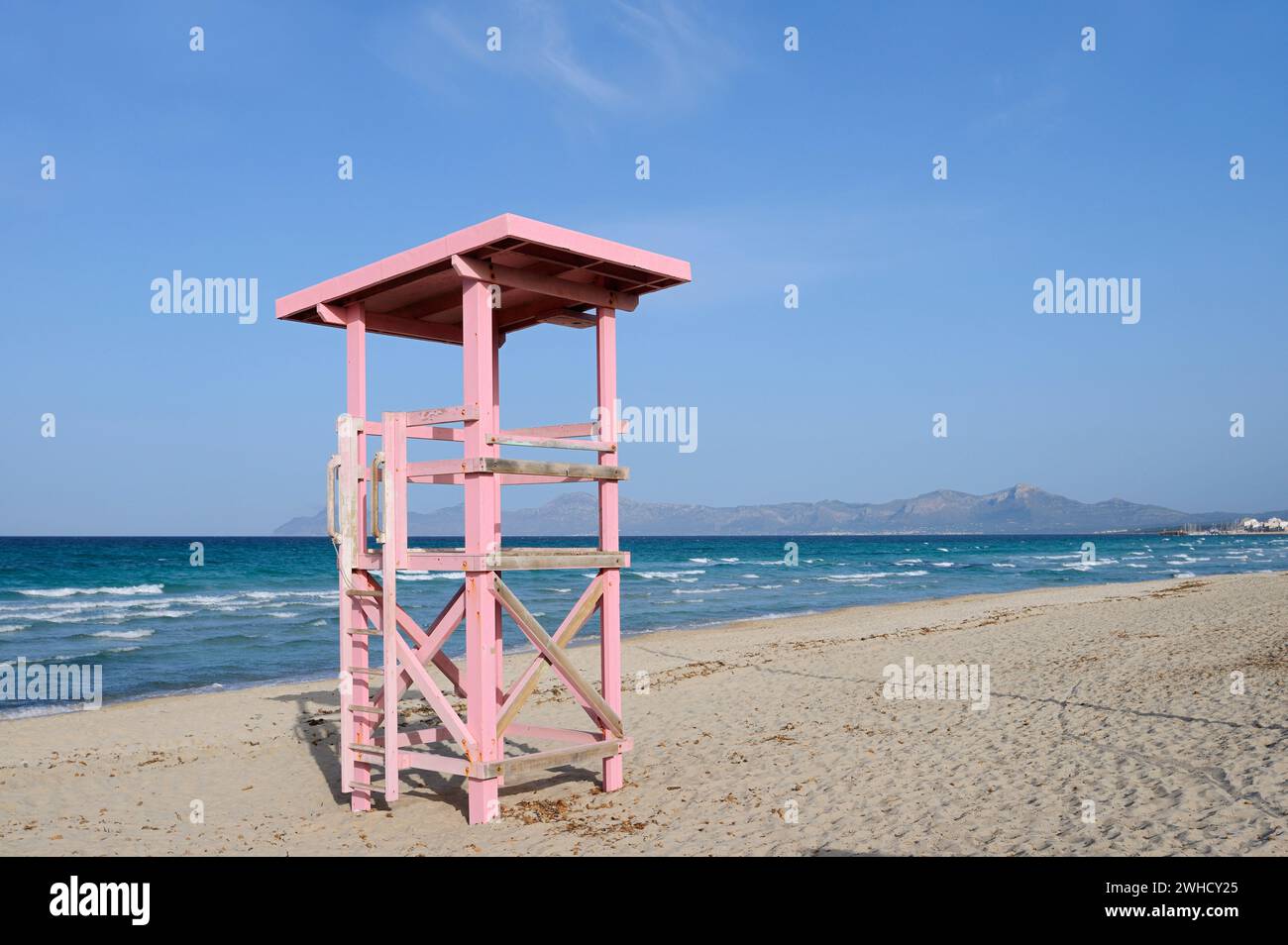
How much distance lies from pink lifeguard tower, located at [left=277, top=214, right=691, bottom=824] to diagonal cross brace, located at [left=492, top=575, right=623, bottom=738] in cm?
2

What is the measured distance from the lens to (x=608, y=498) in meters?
7.98

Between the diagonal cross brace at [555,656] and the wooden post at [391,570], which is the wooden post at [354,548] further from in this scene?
the diagonal cross brace at [555,656]

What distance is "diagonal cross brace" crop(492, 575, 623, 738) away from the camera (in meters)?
7.14

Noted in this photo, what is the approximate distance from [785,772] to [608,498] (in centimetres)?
291

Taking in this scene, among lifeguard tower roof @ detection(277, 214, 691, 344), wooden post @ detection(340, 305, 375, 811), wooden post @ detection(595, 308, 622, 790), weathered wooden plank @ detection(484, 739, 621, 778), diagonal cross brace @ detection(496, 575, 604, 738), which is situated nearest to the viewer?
lifeguard tower roof @ detection(277, 214, 691, 344)

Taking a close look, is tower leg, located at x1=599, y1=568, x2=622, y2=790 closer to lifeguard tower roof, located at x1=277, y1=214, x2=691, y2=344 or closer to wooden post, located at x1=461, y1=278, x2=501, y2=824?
wooden post, located at x1=461, y1=278, x2=501, y2=824

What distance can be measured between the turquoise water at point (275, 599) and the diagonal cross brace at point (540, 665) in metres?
11.9

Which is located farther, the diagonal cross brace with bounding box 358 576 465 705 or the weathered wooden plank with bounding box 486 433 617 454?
the diagonal cross brace with bounding box 358 576 465 705

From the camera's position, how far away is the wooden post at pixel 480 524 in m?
6.94

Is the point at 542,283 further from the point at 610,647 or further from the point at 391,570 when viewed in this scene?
the point at 610,647

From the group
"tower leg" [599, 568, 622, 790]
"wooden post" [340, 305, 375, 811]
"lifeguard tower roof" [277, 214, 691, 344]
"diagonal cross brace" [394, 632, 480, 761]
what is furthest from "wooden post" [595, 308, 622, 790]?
"wooden post" [340, 305, 375, 811]

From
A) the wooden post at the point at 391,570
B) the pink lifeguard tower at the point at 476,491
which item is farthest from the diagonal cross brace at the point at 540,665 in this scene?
the wooden post at the point at 391,570
